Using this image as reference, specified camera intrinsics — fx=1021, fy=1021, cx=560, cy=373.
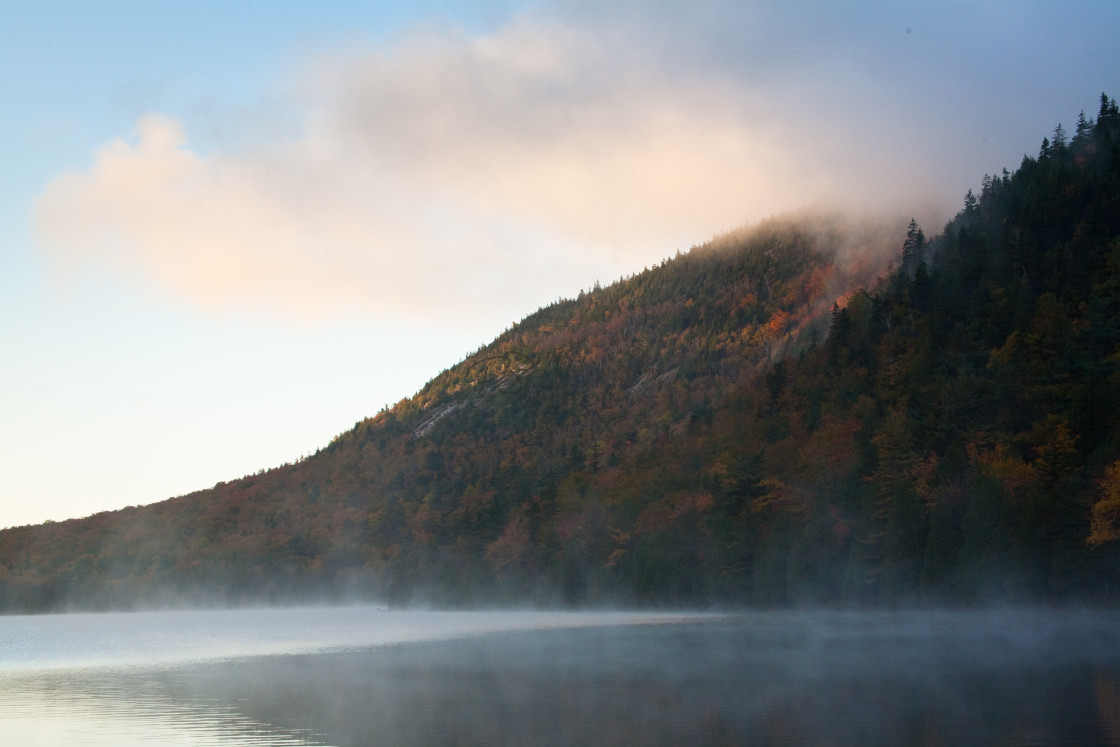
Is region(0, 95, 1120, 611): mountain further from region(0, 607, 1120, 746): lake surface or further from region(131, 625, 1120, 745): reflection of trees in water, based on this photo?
region(131, 625, 1120, 745): reflection of trees in water

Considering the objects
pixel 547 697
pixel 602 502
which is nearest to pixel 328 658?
pixel 547 697

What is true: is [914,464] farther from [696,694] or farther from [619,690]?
[696,694]

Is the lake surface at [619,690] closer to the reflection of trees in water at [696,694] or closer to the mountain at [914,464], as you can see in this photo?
the reflection of trees in water at [696,694]

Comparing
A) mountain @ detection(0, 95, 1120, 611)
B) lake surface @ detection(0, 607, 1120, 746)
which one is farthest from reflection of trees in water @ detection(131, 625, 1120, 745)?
mountain @ detection(0, 95, 1120, 611)

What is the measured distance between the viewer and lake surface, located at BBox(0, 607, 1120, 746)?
31.2 meters

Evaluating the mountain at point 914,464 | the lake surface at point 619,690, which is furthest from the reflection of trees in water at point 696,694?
the mountain at point 914,464

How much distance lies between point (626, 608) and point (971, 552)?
58.1 m

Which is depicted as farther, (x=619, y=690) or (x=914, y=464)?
(x=914, y=464)

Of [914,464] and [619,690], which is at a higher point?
[914,464]

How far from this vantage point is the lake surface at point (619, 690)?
31.2 m

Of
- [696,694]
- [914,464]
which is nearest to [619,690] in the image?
[696,694]

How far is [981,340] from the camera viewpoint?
122250 millimetres

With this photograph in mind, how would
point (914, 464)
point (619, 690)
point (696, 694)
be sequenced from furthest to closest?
point (914, 464) < point (619, 690) < point (696, 694)

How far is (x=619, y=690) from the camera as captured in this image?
41.3 m
